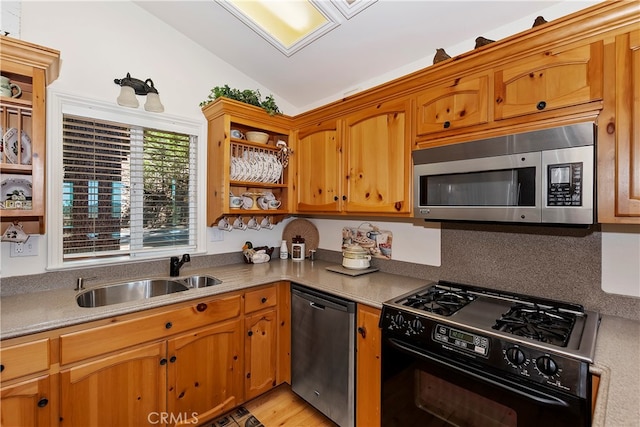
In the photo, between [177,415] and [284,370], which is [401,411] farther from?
[177,415]

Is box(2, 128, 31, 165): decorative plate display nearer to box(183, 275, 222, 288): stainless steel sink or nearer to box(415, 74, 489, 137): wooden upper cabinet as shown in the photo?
box(183, 275, 222, 288): stainless steel sink

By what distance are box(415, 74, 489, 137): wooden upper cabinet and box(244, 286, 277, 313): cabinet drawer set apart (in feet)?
4.78

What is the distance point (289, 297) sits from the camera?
2168 millimetres

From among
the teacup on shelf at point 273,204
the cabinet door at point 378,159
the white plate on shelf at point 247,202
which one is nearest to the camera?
the cabinet door at point 378,159

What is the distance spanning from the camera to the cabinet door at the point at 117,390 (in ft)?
4.52

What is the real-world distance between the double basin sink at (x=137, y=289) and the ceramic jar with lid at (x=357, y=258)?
97 cm

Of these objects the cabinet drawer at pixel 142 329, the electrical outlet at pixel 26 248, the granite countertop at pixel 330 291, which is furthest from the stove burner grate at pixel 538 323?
the electrical outlet at pixel 26 248

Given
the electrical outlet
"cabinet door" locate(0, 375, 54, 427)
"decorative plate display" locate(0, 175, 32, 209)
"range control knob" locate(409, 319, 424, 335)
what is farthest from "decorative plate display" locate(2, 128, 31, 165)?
"range control knob" locate(409, 319, 424, 335)

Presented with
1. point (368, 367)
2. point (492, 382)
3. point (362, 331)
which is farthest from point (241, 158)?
point (492, 382)

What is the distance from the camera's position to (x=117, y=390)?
1499 mm

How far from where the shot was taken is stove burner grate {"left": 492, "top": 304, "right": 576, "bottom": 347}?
46.9 inches

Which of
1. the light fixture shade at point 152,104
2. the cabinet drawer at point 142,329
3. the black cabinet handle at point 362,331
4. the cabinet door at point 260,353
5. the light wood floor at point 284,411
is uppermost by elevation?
the light fixture shade at point 152,104

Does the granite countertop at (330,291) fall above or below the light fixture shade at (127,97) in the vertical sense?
below

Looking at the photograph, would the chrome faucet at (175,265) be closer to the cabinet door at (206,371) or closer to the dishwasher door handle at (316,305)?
the cabinet door at (206,371)
